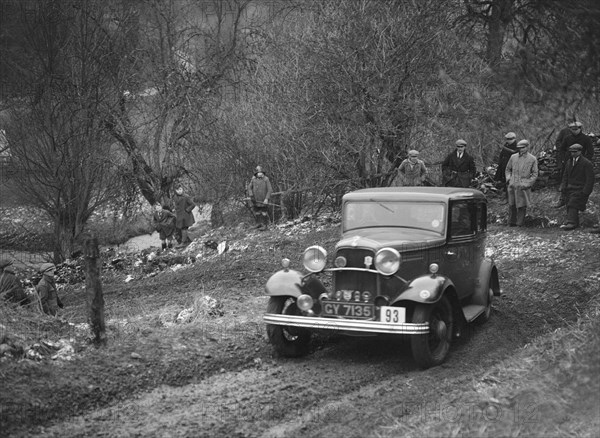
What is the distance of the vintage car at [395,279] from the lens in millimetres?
8266

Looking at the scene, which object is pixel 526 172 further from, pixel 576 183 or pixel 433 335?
pixel 433 335

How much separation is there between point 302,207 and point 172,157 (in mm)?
6793

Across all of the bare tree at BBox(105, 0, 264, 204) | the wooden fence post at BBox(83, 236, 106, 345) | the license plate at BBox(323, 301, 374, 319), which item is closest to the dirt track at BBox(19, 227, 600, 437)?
the license plate at BBox(323, 301, 374, 319)

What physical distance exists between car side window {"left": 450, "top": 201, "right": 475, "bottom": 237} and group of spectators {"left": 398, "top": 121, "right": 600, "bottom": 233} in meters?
5.18

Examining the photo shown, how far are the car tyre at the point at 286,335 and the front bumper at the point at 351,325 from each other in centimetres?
27

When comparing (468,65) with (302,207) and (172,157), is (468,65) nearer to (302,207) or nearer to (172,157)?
(302,207)

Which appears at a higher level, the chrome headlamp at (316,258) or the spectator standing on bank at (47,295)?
the chrome headlamp at (316,258)

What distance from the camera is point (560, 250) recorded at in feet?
44.5

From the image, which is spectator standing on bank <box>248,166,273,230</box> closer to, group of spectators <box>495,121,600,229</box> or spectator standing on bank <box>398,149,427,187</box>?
spectator standing on bank <box>398,149,427,187</box>

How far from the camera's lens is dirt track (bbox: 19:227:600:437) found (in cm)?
661

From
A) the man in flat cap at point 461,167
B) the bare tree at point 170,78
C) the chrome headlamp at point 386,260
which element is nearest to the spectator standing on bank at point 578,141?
the man in flat cap at point 461,167

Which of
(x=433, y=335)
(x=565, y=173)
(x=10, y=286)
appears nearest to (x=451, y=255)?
(x=433, y=335)

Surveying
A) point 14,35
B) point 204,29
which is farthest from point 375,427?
point 204,29

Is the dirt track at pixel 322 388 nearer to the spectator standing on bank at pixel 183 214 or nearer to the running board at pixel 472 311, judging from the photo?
the running board at pixel 472 311
